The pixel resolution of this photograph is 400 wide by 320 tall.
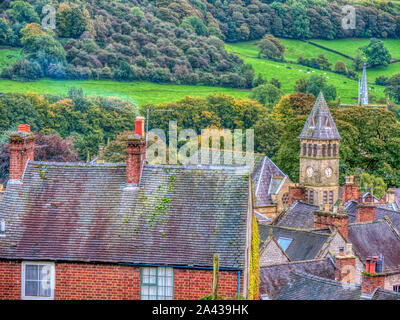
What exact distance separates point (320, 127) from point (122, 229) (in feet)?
166

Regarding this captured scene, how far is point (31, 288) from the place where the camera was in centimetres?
2528

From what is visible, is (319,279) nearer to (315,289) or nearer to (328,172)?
(315,289)

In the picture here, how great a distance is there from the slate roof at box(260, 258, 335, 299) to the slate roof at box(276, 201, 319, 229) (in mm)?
12508

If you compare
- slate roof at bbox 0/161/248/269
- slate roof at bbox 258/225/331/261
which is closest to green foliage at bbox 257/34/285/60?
slate roof at bbox 258/225/331/261

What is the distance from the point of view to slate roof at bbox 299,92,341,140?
7388cm

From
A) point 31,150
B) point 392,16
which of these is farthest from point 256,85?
point 31,150

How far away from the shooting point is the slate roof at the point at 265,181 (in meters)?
71.1

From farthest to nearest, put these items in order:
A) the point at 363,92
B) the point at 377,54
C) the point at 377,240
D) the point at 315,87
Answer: the point at 377,54
the point at 315,87
the point at 363,92
the point at 377,240

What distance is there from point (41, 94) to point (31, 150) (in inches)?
3034

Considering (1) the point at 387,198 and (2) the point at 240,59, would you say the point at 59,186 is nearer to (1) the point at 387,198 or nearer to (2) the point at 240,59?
(1) the point at 387,198

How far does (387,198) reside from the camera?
226 feet

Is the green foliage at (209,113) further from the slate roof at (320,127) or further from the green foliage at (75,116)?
the slate roof at (320,127)

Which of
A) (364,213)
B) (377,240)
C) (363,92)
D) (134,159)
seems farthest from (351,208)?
(363,92)

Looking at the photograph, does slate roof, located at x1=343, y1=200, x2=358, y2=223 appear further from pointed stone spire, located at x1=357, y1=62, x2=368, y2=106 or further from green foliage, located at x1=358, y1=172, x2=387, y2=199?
pointed stone spire, located at x1=357, y1=62, x2=368, y2=106
